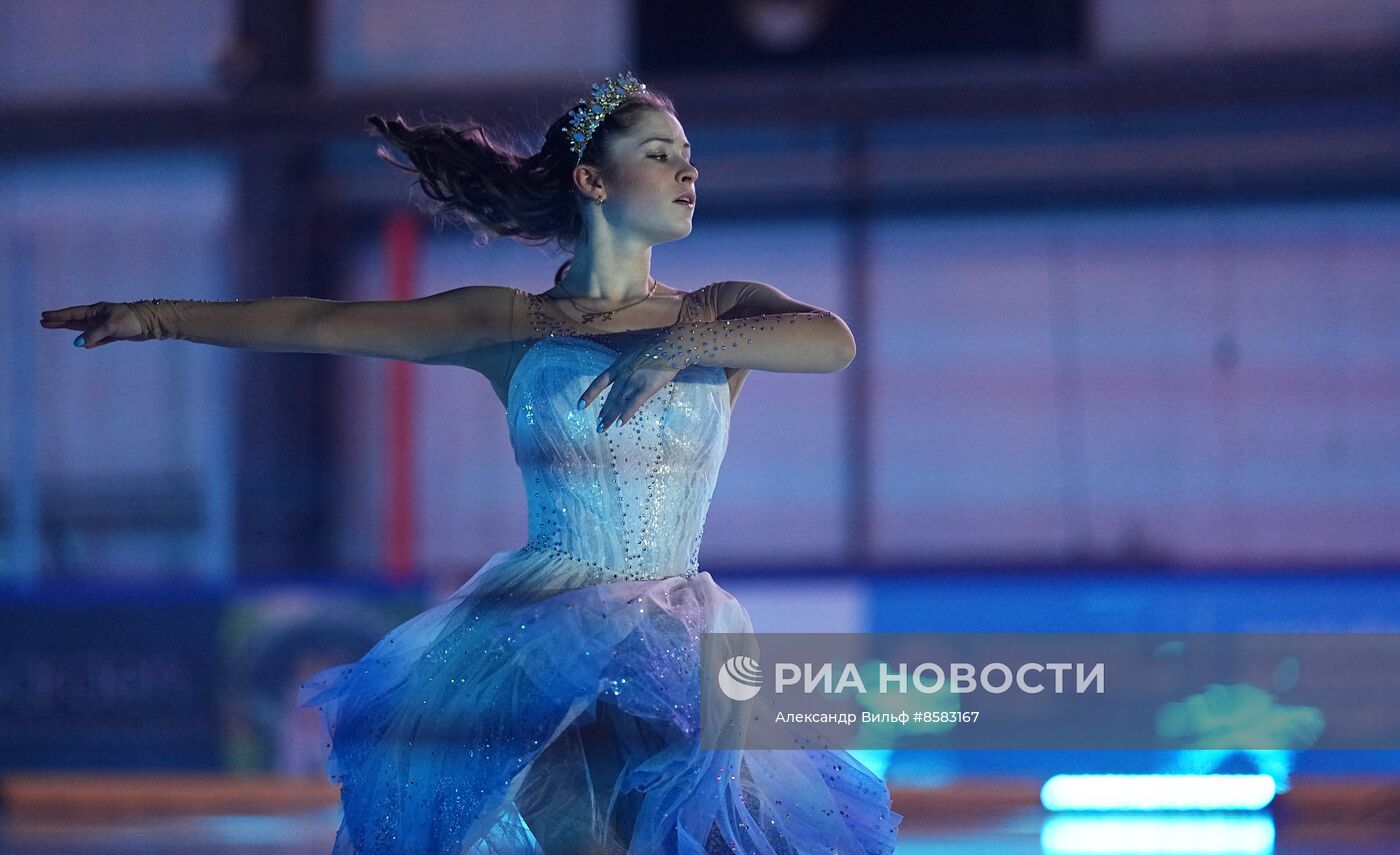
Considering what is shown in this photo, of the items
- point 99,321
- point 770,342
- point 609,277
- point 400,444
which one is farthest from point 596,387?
point 400,444

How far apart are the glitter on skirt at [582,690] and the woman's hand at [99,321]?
0.48 m

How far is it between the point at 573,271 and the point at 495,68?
2088mm

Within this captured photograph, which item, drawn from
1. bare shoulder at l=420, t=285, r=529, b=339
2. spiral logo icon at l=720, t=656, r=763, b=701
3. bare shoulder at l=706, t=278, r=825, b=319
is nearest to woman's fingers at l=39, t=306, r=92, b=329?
bare shoulder at l=420, t=285, r=529, b=339

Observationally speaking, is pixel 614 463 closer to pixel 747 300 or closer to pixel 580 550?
pixel 580 550

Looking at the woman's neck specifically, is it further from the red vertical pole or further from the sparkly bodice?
the red vertical pole

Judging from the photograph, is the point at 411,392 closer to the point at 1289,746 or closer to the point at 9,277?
the point at 9,277

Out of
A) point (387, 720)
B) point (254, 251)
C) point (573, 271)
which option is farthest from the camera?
point (254, 251)

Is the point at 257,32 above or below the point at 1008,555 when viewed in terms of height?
above

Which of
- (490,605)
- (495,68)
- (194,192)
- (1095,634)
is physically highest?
(495,68)

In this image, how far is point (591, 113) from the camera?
193cm

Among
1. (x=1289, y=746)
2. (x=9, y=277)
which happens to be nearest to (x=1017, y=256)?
(x=1289, y=746)

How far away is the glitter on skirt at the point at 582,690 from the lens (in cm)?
154

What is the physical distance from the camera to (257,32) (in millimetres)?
3975

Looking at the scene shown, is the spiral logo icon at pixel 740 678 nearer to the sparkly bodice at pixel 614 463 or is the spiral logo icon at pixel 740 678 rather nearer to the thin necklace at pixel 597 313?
the sparkly bodice at pixel 614 463
